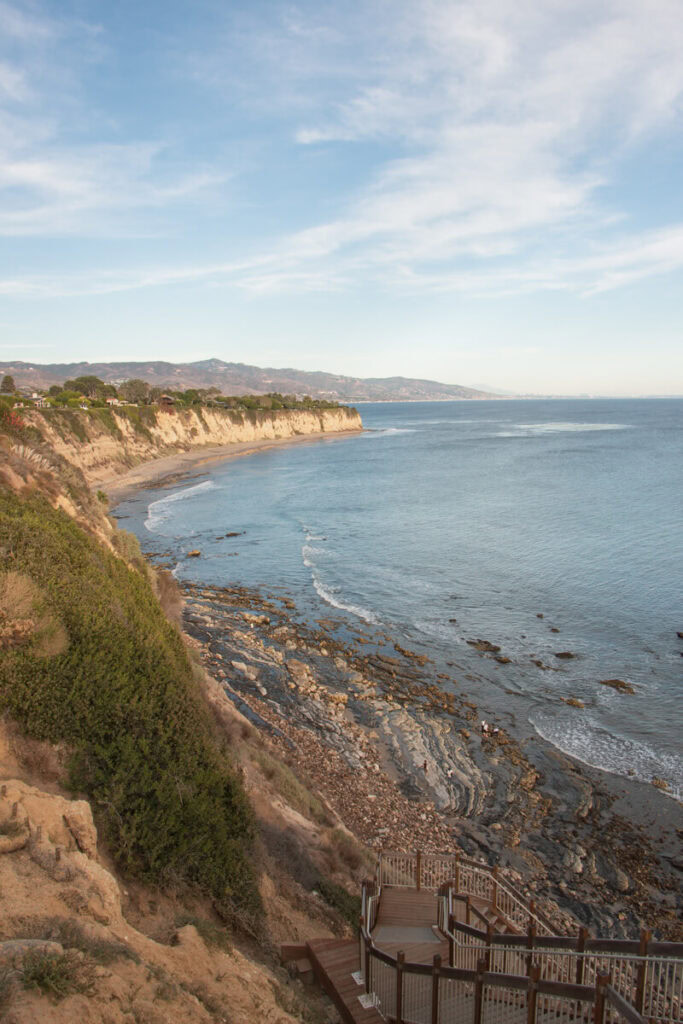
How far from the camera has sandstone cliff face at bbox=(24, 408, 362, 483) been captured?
66.4 meters

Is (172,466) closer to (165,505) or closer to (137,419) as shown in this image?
(137,419)

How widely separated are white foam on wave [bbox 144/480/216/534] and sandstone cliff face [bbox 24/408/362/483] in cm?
911

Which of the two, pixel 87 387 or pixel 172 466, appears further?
pixel 87 387

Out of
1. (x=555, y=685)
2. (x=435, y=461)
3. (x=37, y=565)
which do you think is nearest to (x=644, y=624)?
(x=555, y=685)

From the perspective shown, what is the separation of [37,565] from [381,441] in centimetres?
12119

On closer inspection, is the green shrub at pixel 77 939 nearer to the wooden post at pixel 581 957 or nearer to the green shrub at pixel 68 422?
the wooden post at pixel 581 957

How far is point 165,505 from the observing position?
55.8m

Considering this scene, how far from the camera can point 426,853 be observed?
1289 centimetres

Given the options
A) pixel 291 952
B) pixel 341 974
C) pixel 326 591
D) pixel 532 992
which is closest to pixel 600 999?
pixel 532 992

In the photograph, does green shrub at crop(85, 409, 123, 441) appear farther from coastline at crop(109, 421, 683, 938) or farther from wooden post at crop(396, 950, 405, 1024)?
wooden post at crop(396, 950, 405, 1024)

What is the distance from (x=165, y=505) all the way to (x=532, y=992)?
53.1 m

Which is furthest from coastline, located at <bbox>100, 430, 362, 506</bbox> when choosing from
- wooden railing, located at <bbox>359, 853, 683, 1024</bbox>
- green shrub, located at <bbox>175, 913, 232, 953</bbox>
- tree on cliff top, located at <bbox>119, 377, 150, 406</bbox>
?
wooden railing, located at <bbox>359, 853, 683, 1024</bbox>

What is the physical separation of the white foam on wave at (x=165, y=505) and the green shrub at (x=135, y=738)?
109 ft

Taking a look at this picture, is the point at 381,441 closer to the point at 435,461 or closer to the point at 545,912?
the point at 435,461
